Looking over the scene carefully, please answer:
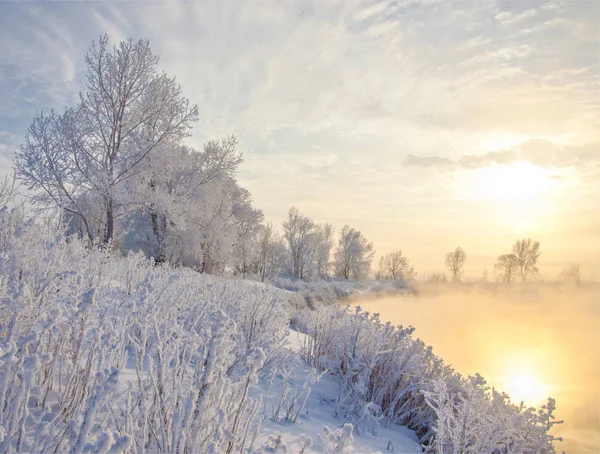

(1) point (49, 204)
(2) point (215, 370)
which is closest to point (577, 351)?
(2) point (215, 370)

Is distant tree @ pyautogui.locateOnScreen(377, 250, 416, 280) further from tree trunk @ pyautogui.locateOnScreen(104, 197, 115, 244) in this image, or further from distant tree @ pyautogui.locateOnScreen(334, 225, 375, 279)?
tree trunk @ pyautogui.locateOnScreen(104, 197, 115, 244)

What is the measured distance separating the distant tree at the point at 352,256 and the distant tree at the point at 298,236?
21.8ft

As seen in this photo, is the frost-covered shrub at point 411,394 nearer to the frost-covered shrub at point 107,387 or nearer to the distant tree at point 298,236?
the frost-covered shrub at point 107,387

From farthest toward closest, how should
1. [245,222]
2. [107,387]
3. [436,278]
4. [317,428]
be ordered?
[436,278] → [245,222] → [317,428] → [107,387]

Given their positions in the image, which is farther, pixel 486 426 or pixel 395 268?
pixel 395 268

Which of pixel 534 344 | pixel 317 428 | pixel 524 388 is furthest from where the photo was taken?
pixel 534 344

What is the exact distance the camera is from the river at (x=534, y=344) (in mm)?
7227

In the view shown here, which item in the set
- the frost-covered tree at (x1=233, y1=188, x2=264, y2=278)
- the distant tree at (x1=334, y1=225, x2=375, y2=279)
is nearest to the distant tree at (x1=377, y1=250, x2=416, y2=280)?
the distant tree at (x1=334, y1=225, x2=375, y2=279)

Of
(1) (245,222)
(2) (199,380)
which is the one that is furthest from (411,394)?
(1) (245,222)

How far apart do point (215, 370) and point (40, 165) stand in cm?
1266

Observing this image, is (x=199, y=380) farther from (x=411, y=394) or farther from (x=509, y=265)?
(x=509, y=265)

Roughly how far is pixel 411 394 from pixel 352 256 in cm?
4910

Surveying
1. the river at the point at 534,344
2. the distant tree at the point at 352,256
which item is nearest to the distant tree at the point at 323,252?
the distant tree at the point at 352,256

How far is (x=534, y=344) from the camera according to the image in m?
14.1
